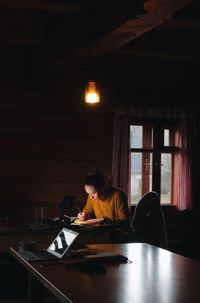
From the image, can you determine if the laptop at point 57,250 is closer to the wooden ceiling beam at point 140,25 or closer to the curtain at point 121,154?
the wooden ceiling beam at point 140,25

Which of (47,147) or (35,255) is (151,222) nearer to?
(47,147)

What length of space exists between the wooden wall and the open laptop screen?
2.96 metres

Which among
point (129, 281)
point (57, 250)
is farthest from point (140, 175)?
point (129, 281)

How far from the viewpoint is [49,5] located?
5211 millimetres

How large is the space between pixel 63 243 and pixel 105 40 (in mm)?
1836

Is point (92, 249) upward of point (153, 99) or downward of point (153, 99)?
downward

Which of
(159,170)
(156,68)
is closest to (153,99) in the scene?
(156,68)

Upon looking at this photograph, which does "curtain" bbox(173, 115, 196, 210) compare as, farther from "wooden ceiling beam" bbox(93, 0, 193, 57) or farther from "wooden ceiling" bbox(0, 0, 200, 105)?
"wooden ceiling beam" bbox(93, 0, 193, 57)

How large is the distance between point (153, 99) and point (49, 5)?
91.5 inches

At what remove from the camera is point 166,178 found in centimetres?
731

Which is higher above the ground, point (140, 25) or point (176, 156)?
point (140, 25)

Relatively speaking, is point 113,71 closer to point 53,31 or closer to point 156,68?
point 156,68

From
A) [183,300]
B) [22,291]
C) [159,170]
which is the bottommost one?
[22,291]

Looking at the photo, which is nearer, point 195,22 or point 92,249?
point 92,249
